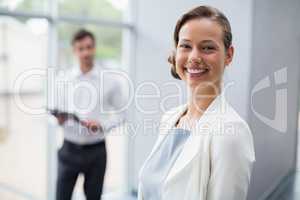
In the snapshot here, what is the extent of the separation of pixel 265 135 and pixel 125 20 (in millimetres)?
911

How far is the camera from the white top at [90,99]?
5.81 ft

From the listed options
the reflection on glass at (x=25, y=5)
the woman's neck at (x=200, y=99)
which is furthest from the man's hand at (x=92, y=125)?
the woman's neck at (x=200, y=99)

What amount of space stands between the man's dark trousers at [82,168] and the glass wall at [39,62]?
0.25ft

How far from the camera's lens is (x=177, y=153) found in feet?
2.95

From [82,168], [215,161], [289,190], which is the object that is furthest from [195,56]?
[82,168]

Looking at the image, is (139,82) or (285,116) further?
(139,82)

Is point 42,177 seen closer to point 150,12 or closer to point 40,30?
point 40,30

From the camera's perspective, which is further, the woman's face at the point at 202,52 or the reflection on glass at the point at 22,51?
the reflection on glass at the point at 22,51

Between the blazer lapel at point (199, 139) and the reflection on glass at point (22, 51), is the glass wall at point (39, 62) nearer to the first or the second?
the reflection on glass at point (22, 51)

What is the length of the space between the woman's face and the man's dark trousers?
1079mm

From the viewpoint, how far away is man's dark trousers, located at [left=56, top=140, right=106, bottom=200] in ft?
5.85

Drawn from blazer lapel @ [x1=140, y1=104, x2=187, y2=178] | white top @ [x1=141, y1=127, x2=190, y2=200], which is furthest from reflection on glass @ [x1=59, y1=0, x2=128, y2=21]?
white top @ [x1=141, y1=127, x2=190, y2=200]

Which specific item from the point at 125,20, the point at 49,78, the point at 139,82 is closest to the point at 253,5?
the point at 139,82

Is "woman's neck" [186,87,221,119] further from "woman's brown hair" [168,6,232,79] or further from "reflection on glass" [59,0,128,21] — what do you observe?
"reflection on glass" [59,0,128,21]
